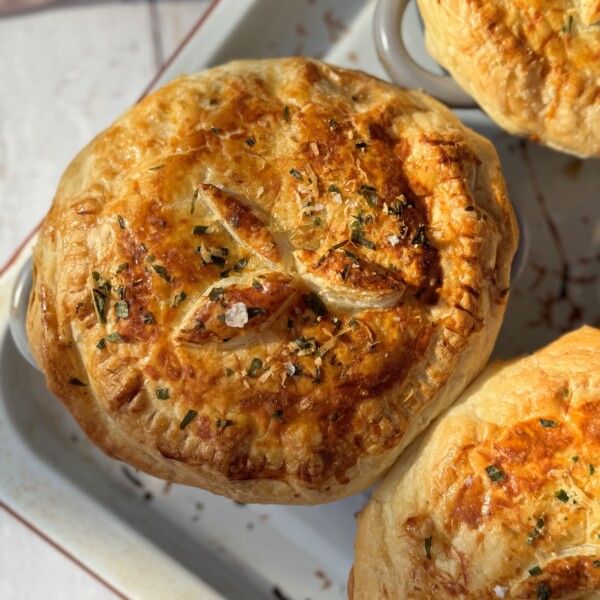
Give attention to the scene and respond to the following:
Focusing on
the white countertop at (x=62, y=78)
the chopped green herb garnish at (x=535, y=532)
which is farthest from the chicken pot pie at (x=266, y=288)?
the white countertop at (x=62, y=78)

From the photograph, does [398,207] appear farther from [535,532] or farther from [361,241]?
[535,532]

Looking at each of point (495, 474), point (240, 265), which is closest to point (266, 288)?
point (240, 265)

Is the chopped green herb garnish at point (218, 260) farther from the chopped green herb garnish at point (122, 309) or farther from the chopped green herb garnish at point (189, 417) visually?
the chopped green herb garnish at point (189, 417)

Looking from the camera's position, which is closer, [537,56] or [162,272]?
[162,272]

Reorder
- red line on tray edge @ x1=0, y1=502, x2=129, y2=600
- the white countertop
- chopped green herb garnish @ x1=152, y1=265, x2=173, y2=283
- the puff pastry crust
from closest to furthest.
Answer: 1. chopped green herb garnish @ x1=152, y1=265, x2=173, y2=283
2. the puff pastry crust
3. red line on tray edge @ x1=0, y1=502, x2=129, y2=600
4. the white countertop

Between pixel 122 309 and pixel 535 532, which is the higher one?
pixel 122 309

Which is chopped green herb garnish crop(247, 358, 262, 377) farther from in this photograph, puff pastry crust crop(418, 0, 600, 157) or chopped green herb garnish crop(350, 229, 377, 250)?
puff pastry crust crop(418, 0, 600, 157)

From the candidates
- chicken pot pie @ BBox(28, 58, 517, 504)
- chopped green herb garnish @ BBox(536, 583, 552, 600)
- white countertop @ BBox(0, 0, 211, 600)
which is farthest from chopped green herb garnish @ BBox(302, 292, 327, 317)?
white countertop @ BBox(0, 0, 211, 600)
